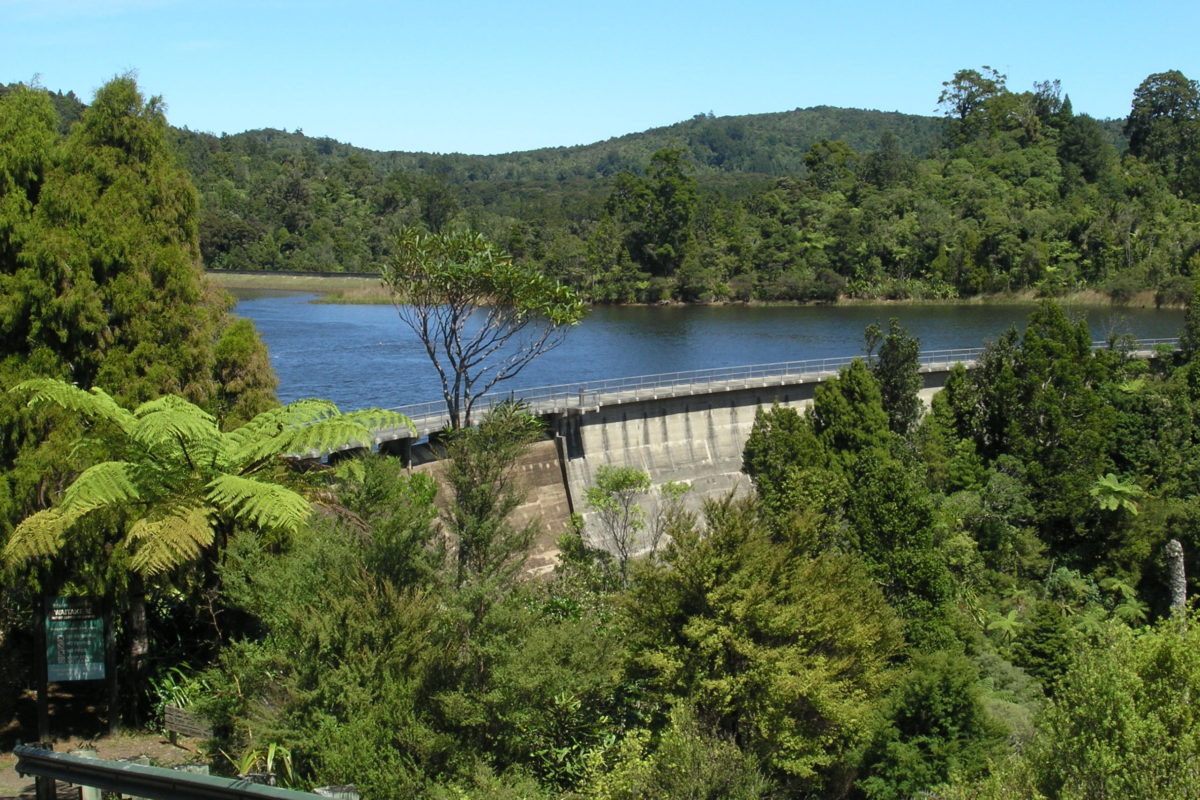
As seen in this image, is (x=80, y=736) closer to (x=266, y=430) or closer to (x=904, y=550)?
(x=266, y=430)

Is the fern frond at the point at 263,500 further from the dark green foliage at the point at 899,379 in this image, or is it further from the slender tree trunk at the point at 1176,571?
the slender tree trunk at the point at 1176,571

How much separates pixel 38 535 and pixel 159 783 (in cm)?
989

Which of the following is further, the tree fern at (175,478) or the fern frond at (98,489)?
the tree fern at (175,478)

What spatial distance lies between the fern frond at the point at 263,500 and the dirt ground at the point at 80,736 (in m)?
3.38

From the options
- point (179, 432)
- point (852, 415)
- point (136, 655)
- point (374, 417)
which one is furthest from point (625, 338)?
point (179, 432)

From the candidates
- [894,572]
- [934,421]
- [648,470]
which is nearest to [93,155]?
[894,572]

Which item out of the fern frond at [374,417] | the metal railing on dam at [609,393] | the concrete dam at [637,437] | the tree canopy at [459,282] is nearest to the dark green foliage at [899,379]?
the metal railing on dam at [609,393]

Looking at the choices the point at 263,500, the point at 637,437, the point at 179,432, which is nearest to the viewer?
the point at 263,500

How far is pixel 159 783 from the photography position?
6.46 meters

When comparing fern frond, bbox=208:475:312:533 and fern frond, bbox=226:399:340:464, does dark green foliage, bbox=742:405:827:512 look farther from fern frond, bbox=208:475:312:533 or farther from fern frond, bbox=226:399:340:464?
fern frond, bbox=208:475:312:533

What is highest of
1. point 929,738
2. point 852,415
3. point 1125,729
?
point 852,415

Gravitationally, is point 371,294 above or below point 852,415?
above

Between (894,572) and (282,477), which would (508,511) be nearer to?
(282,477)

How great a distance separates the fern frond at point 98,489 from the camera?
14938mm
